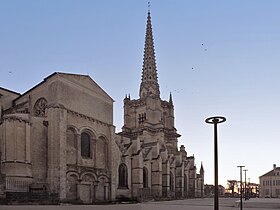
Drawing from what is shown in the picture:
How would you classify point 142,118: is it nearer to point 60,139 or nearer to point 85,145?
point 85,145

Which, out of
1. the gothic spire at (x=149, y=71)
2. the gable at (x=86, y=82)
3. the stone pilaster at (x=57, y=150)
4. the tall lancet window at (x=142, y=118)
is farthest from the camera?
the gothic spire at (x=149, y=71)

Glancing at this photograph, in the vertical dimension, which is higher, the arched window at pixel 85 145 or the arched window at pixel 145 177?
the arched window at pixel 85 145

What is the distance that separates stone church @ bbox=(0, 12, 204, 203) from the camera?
4003 cm

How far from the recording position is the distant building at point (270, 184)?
10988 centimetres

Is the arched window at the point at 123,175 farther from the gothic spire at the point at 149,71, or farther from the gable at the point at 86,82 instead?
the gothic spire at the point at 149,71

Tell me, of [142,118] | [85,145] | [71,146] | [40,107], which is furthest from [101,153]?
[142,118]

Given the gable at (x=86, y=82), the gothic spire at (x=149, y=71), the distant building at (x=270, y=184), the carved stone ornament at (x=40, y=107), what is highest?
the gothic spire at (x=149, y=71)

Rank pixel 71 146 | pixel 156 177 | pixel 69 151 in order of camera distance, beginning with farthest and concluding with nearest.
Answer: pixel 156 177, pixel 71 146, pixel 69 151

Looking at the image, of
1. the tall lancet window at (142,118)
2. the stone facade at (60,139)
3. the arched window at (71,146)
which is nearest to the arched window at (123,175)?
the stone facade at (60,139)

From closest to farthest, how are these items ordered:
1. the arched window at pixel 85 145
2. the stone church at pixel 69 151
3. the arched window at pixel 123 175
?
the stone church at pixel 69 151
the arched window at pixel 85 145
the arched window at pixel 123 175

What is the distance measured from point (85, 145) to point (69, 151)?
3.88 m

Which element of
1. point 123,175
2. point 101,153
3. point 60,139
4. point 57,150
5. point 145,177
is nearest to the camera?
point 57,150

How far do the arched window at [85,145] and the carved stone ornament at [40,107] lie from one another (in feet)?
19.7

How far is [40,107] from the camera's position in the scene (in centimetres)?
4762
